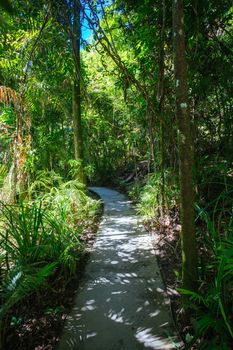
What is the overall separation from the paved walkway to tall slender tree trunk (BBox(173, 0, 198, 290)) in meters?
0.51

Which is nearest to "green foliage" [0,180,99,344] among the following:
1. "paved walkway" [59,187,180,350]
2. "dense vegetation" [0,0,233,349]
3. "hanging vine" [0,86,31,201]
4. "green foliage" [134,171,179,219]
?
"dense vegetation" [0,0,233,349]

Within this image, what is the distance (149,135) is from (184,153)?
1.73 metres

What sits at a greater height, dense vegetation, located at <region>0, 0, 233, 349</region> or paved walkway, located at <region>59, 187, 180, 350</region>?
dense vegetation, located at <region>0, 0, 233, 349</region>

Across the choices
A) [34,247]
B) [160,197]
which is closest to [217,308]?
[34,247]

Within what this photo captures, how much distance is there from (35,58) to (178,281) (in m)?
4.40

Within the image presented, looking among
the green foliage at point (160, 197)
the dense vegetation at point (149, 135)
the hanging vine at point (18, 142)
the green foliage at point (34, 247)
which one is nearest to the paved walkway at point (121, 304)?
the dense vegetation at point (149, 135)

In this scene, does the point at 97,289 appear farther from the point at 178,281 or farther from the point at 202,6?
the point at 202,6

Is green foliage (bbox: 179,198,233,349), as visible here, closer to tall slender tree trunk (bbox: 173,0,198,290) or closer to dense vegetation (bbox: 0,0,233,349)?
dense vegetation (bbox: 0,0,233,349)

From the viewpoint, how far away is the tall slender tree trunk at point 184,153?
7.38 ft

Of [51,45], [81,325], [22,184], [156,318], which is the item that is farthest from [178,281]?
[51,45]

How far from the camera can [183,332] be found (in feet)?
7.64

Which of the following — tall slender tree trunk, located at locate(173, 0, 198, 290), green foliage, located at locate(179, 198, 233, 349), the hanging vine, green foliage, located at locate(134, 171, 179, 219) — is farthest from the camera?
green foliage, located at locate(134, 171, 179, 219)

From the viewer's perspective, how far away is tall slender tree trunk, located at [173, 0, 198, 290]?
7.38 ft

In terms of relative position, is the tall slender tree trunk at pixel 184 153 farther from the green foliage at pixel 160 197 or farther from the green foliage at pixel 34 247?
the green foliage at pixel 160 197
